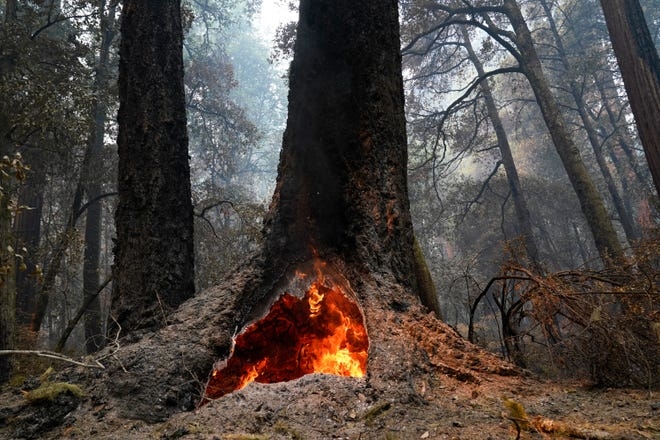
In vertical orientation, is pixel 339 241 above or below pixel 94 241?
below

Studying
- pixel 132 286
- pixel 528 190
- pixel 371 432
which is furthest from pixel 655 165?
pixel 528 190

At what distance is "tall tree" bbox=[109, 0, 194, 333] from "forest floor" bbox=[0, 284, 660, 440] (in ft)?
3.83

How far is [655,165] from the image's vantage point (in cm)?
491

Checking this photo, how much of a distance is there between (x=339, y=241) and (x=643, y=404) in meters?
2.21

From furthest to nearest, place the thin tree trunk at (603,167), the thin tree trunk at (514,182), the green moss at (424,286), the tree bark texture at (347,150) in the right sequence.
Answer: the thin tree trunk at (603,167)
the thin tree trunk at (514,182)
the green moss at (424,286)
the tree bark texture at (347,150)

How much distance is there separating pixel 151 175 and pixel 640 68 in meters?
5.89

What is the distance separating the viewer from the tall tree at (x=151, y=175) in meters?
3.47

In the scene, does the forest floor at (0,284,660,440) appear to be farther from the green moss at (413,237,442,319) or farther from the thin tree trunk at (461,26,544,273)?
the thin tree trunk at (461,26,544,273)

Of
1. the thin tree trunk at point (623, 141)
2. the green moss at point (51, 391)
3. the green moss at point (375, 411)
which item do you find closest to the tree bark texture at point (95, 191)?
the green moss at point (51, 391)

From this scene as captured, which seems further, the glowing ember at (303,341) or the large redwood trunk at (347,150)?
the large redwood trunk at (347,150)

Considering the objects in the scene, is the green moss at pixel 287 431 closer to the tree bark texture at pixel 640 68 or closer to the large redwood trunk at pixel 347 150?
the large redwood trunk at pixel 347 150

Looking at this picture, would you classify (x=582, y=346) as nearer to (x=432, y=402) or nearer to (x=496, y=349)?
(x=432, y=402)

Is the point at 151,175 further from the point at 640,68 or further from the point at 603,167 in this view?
the point at 603,167

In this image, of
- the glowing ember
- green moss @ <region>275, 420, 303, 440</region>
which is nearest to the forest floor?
green moss @ <region>275, 420, 303, 440</region>
